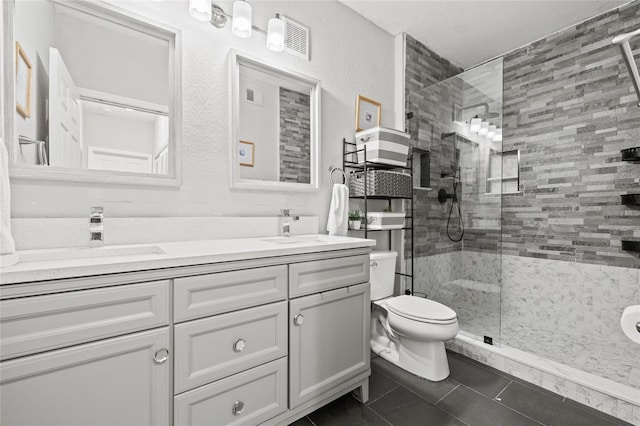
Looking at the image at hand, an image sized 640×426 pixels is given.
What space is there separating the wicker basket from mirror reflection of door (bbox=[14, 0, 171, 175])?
1.29 m

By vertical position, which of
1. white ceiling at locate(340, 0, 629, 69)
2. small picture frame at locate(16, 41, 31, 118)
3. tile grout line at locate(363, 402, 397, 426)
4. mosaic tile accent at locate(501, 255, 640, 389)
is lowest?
tile grout line at locate(363, 402, 397, 426)

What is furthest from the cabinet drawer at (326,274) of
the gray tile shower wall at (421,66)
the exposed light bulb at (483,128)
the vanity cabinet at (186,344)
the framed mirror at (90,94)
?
the gray tile shower wall at (421,66)

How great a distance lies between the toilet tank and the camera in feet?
6.77

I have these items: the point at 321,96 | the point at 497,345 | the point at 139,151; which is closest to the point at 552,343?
the point at 497,345

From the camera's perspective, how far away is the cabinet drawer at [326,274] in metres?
1.31

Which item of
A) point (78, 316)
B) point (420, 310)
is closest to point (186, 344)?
point (78, 316)

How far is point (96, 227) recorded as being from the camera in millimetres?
1204

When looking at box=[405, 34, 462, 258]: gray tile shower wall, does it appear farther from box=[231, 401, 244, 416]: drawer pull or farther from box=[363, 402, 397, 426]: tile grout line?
box=[231, 401, 244, 416]: drawer pull

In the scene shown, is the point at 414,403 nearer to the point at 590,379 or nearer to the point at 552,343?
the point at 590,379

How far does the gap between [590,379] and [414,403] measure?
3.27 ft

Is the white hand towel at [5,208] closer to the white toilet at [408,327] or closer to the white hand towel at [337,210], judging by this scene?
the white hand towel at [337,210]

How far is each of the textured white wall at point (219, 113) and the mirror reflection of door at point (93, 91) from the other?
114mm

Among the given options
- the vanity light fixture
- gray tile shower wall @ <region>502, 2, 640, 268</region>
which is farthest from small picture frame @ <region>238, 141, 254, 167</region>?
gray tile shower wall @ <region>502, 2, 640, 268</region>

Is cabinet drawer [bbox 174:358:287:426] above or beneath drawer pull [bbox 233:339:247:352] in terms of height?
beneath
